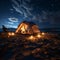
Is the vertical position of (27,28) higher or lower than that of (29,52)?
higher

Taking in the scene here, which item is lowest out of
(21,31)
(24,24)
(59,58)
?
(59,58)

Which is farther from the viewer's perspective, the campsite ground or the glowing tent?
the glowing tent

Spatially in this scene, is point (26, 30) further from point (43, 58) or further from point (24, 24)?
point (43, 58)

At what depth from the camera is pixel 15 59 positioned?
24.6 ft

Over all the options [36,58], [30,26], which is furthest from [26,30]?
[36,58]

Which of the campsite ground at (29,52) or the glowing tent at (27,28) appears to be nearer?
the campsite ground at (29,52)

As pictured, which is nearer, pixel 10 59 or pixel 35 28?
pixel 10 59

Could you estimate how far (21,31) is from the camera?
27.8 m

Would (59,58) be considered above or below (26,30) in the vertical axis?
below

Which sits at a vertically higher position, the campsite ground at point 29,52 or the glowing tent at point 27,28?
the glowing tent at point 27,28

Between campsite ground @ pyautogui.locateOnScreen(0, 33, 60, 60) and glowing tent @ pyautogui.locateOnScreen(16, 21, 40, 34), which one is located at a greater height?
glowing tent @ pyautogui.locateOnScreen(16, 21, 40, 34)

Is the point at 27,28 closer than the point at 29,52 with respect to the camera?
No

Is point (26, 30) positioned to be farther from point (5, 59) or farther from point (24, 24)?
point (5, 59)

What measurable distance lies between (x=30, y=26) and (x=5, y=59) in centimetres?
1899
